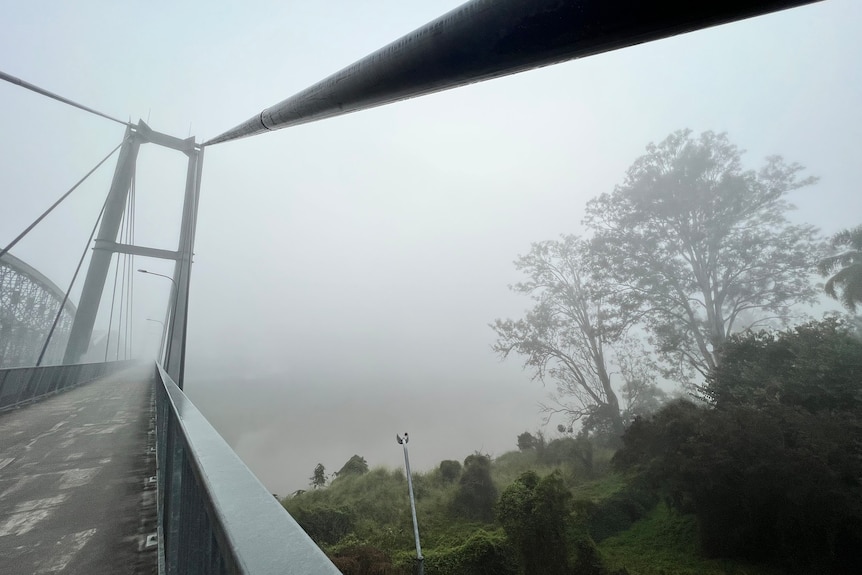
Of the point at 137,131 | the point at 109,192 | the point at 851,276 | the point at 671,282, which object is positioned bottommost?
the point at 851,276

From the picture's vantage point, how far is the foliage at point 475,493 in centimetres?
1866

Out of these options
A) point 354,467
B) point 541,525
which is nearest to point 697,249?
point 541,525

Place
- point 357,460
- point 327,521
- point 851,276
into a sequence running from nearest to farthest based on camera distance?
1. point 851,276
2. point 327,521
3. point 357,460

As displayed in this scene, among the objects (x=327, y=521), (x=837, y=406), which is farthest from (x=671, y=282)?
(x=327, y=521)

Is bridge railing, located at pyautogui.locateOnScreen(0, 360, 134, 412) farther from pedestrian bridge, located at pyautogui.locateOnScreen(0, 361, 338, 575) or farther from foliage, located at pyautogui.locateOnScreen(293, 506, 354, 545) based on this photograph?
foliage, located at pyautogui.locateOnScreen(293, 506, 354, 545)

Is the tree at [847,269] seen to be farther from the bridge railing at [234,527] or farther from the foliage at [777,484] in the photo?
the bridge railing at [234,527]

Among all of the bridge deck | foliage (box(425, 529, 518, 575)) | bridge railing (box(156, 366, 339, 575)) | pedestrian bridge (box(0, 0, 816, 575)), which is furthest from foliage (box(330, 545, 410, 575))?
bridge railing (box(156, 366, 339, 575))

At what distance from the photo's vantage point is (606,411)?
2166cm

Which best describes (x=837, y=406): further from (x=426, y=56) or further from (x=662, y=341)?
(x=426, y=56)

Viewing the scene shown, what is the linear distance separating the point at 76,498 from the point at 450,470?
73.8ft

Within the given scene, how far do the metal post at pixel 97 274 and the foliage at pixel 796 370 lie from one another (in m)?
30.8

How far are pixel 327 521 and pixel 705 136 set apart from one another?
27.7 m

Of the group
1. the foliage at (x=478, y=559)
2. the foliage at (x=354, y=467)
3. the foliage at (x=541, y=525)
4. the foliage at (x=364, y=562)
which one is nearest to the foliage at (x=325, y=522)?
the foliage at (x=364, y=562)

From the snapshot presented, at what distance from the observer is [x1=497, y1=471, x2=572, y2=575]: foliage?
13133mm
